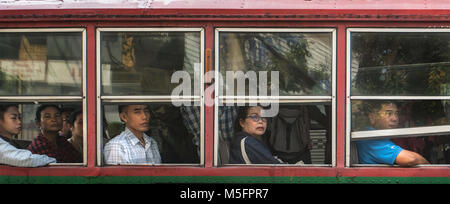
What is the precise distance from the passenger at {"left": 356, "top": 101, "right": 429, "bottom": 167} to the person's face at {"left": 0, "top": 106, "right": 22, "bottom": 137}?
2.42 meters

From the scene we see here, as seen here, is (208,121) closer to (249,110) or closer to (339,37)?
(249,110)

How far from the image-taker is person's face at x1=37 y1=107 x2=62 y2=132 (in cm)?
337

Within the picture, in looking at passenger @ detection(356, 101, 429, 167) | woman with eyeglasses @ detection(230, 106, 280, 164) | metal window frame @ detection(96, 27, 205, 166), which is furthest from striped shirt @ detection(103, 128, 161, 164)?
passenger @ detection(356, 101, 429, 167)

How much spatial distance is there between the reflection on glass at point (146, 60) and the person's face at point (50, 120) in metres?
0.42

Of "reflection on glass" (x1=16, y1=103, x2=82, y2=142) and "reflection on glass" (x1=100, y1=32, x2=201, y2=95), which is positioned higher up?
"reflection on glass" (x1=100, y1=32, x2=201, y2=95)

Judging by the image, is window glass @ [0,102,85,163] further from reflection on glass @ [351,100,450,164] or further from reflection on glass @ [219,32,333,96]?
reflection on glass @ [351,100,450,164]

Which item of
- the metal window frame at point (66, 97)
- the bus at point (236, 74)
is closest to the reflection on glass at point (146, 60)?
the bus at point (236, 74)

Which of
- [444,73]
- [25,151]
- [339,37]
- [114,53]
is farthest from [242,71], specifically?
[25,151]

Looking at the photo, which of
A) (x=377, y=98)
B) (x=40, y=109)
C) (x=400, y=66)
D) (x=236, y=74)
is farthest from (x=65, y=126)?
(x=400, y=66)

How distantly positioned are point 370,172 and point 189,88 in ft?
4.49

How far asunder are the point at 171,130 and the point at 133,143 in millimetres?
286

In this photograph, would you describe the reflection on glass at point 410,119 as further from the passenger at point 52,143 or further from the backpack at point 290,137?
the passenger at point 52,143

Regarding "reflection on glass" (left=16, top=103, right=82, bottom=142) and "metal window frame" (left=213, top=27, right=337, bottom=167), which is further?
"reflection on glass" (left=16, top=103, right=82, bottom=142)

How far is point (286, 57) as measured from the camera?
3283mm
